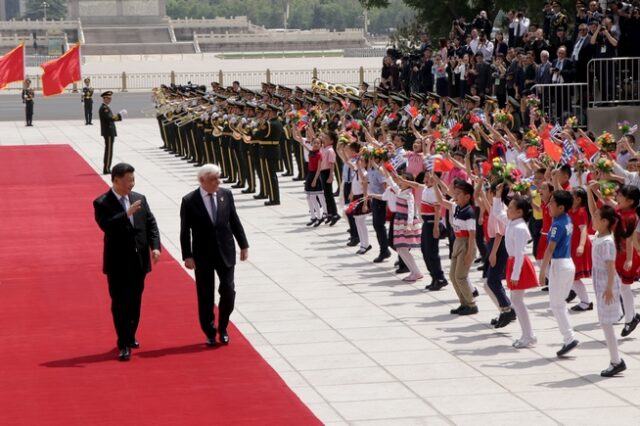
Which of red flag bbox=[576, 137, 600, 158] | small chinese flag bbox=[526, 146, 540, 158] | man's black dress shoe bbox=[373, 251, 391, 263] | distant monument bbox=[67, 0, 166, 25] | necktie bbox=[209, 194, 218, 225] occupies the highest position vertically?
distant monument bbox=[67, 0, 166, 25]

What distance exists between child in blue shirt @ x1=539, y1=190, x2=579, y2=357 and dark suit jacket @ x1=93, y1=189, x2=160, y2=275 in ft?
12.5

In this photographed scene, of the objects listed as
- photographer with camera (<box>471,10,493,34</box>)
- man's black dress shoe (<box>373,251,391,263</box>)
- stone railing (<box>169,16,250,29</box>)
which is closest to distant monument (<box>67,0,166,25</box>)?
stone railing (<box>169,16,250,29</box>)

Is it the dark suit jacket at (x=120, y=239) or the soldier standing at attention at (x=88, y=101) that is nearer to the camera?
the dark suit jacket at (x=120, y=239)

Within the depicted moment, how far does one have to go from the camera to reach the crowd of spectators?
27.6m

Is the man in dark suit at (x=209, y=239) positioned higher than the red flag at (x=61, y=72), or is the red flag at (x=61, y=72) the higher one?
the red flag at (x=61, y=72)

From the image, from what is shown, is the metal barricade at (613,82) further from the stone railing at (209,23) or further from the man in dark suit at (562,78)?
the stone railing at (209,23)

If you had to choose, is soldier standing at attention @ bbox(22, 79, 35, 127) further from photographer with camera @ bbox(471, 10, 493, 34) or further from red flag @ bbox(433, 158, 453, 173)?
red flag @ bbox(433, 158, 453, 173)

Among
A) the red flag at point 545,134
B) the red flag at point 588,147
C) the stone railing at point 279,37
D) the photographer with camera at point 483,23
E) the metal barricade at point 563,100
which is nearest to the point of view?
the red flag at point 588,147

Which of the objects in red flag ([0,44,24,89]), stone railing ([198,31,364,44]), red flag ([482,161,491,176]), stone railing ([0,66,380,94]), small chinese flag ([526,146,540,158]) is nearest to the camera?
red flag ([482,161,491,176])

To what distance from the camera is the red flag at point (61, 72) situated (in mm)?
38531

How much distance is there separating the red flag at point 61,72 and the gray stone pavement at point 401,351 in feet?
59.7

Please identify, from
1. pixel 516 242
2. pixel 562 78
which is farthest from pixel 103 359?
pixel 562 78

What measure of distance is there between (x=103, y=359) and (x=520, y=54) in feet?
59.2

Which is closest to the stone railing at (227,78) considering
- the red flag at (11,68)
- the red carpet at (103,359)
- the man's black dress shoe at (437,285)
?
the red flag at (11,68)
